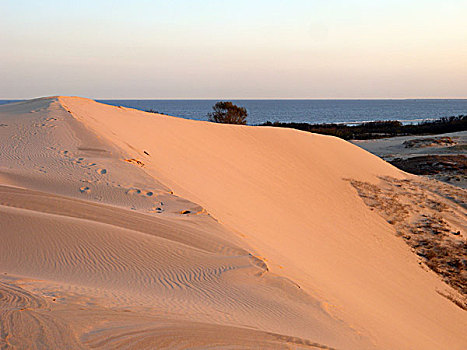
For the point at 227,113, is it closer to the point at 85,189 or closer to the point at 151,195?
the point at 151,195

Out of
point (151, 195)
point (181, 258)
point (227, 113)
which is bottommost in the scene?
point (181, 258)

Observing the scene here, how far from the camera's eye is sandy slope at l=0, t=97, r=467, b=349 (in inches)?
104

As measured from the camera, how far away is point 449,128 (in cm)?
3878

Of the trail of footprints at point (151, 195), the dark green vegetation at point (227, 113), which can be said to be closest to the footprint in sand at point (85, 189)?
the trail of footprints at point (151, 195)

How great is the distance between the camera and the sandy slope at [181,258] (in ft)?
8.67

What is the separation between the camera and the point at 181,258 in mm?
3721

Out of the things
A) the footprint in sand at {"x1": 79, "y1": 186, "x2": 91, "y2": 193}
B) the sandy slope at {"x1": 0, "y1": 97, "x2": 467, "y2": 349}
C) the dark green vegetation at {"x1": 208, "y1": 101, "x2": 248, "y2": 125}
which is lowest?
the sandy slope at {"x1": 0, "y1": 97, "x2": 467, "y2": 349}

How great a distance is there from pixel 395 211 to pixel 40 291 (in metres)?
8.60

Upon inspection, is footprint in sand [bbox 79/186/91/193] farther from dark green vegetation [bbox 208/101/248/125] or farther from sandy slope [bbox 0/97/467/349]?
dark green vegetation [bbox 208/101/248/125]

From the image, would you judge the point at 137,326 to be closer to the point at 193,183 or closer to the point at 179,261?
the point at 179,261

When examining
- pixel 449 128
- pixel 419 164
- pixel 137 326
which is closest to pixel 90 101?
pixel 137 326

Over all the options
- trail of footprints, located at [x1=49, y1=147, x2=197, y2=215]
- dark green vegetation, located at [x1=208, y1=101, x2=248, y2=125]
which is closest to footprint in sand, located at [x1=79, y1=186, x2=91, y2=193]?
trail of footprints, located at [x1=49, y1=147, x2=197, y2=215]

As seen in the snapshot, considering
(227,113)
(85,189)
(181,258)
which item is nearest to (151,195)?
(85,189)

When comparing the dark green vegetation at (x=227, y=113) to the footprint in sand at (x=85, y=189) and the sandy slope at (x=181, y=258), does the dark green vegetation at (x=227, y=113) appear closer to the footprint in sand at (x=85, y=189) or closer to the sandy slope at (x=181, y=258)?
the sandy slope at (x=181, y=258)
